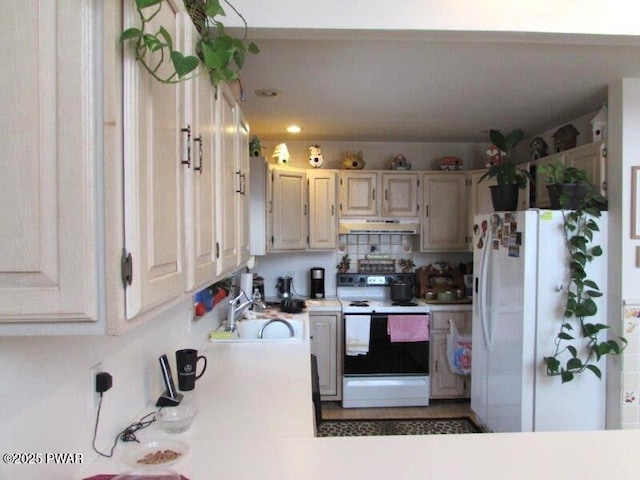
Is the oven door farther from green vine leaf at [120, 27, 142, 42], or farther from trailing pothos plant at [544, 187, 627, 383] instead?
green vine leaf at [120, 27, 142, 42]

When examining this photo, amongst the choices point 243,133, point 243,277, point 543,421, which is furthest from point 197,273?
point 543,421

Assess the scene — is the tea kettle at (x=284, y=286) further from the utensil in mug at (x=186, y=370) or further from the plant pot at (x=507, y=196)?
the utensil in mug at (x=186, y=370)

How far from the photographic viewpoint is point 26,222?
2.27 feet

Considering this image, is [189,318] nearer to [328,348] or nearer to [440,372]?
[328,348]

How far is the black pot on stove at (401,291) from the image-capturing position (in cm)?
381

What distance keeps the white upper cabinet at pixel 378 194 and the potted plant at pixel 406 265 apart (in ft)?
1.66

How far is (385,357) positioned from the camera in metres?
3.58

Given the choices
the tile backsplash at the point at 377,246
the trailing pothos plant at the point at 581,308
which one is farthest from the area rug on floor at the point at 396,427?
the tile backsplash at the point at 377,246

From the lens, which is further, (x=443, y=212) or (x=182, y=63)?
(x=443, y=212)

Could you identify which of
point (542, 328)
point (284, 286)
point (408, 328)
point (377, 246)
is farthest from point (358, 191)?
point (542, 328)

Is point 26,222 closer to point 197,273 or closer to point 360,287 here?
point 197,273

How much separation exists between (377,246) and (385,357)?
3.65ft

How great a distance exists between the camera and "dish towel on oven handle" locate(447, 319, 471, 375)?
353 cm

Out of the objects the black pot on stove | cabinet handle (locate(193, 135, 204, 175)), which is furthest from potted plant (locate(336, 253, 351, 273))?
cabinet handle (locate(193, 135, 204, 175))
